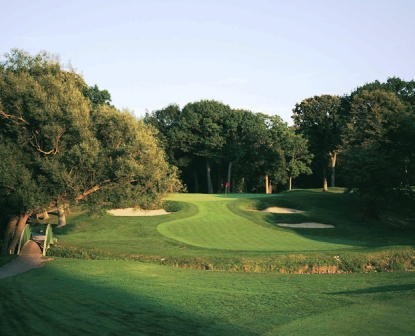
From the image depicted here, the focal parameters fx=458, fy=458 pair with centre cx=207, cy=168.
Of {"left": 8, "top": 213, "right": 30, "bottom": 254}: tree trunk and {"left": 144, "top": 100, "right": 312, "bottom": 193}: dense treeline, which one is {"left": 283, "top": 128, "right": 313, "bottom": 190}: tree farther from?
{"left": 8, "top": 213, "right": 30, "bottom": 254}: tree trunk

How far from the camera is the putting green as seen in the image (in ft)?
80.8

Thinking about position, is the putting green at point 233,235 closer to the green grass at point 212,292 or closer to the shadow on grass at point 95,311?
the green grass at point 212,292

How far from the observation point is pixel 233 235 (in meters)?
28.2

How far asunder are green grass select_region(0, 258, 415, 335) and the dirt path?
3.93 ft

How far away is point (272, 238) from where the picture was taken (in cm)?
2755

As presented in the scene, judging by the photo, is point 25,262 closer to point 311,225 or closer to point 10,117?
point 10,117

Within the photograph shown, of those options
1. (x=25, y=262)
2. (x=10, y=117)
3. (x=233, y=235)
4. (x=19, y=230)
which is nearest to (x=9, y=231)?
(x=19, y=230)

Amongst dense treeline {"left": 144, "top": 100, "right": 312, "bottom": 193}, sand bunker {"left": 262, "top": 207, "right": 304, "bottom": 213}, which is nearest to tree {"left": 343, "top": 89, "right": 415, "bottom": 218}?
sand bunker {"left": 262, "top": 207, "right": 304, "bottom": 213}

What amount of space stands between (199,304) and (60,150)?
13215 millimetres

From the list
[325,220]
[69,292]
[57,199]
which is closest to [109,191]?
[57,199]

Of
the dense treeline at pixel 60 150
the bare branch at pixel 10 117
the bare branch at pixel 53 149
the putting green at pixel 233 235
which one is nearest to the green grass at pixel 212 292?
the putting green at pixel 233 235

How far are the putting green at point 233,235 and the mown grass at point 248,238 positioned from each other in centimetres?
6

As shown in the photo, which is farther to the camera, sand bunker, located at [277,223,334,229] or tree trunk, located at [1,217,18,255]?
sand bunker, located at [277,223,334,229]

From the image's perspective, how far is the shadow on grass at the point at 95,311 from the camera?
782cm
